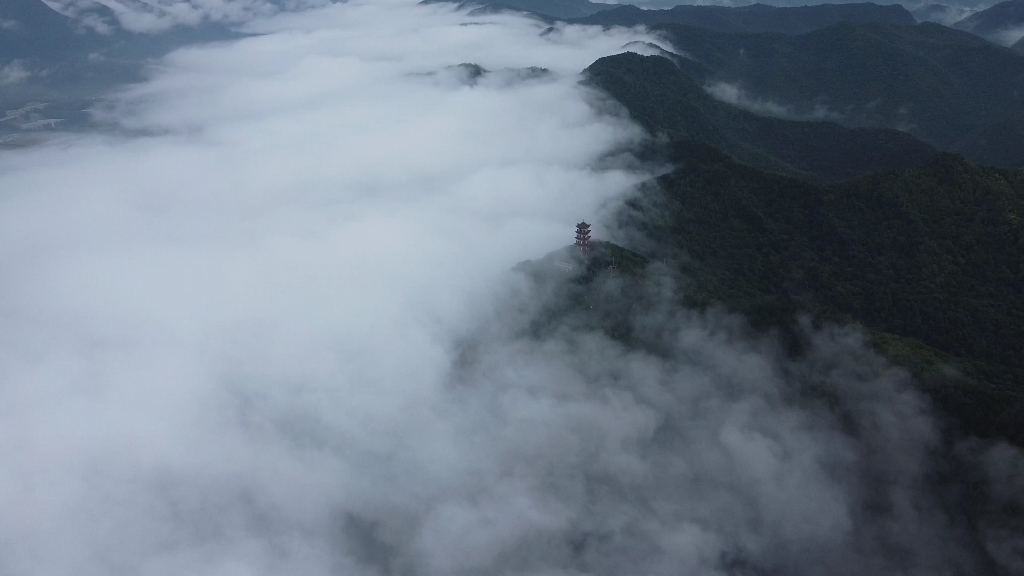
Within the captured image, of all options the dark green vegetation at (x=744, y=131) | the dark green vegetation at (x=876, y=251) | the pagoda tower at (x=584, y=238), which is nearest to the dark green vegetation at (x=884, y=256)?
the dark green vegetation at (x=876, y=251)

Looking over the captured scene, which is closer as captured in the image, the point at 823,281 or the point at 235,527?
the point at 235,527

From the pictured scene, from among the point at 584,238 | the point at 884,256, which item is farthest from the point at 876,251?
the point at 584,238

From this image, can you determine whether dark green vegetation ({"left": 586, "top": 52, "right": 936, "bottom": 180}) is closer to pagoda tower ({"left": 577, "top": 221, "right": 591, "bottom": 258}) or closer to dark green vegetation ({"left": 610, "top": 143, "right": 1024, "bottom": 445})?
dark green vegetation ({"left": 610, "top": 143, "right": 1024, "bottom": 445})

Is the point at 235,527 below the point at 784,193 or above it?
below

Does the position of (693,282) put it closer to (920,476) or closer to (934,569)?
(920,476)

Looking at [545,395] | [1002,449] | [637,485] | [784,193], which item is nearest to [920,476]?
[1002,449]

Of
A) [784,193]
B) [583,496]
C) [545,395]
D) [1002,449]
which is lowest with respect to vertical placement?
[583,496]

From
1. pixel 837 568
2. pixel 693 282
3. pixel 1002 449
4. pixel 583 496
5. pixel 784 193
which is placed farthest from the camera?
pixel 784 193
